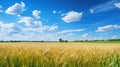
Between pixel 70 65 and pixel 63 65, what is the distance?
1.35ft

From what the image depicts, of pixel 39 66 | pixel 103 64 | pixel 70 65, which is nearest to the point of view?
pixel 39 66

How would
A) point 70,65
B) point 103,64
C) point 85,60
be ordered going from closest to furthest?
point 70,65
point 85,60
point 103,64

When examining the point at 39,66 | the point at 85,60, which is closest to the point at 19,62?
the point at 39,66

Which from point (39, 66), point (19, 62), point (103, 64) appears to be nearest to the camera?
point (39, 66)

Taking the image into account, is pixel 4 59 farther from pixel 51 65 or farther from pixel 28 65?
pixel 51 65

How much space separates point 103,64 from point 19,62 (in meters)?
2.24

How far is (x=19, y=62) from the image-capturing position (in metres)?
3.96

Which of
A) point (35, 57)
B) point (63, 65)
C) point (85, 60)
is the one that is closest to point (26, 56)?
point (35, 57)

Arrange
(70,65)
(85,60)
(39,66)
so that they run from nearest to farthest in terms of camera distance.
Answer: (39,66)
(70,65)
(85,60)

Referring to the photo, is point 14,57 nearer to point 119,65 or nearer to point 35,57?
point 35,57

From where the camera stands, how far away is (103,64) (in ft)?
17.7

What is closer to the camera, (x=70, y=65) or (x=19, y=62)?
(x=19, y=62)

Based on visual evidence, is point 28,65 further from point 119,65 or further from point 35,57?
point 119,65

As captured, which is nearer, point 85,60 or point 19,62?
point 19,62
